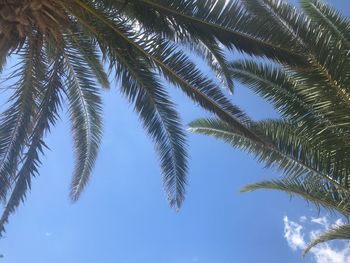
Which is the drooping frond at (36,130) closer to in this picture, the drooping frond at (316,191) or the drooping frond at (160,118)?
the drooping frond at (160,118)

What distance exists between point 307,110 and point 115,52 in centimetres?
305

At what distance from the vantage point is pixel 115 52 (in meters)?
7.56

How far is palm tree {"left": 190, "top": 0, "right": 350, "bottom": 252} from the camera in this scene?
19.1 ft

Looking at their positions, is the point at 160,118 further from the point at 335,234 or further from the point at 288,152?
the point at 335,234

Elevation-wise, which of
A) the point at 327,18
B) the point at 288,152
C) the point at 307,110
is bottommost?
the point at 288,152

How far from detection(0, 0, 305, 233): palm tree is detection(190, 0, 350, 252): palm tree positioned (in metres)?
0.35

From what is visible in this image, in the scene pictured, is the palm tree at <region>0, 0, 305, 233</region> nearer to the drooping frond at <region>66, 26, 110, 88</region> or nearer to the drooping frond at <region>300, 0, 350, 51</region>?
the drooping frond at <region>66, 26, 110, 88</region>

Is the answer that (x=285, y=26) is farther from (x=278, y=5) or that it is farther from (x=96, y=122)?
(x=96, y=122)

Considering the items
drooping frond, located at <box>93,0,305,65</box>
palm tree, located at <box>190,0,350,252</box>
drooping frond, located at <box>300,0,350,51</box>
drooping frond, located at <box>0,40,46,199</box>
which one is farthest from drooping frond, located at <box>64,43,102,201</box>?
drooping frond, located at <box>300,0,350,51</box>

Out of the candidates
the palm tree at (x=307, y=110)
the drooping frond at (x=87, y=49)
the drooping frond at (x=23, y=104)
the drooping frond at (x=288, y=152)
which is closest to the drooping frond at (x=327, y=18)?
the palm tree at (x=307, y=110)

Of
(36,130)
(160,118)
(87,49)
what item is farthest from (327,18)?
(36,130)

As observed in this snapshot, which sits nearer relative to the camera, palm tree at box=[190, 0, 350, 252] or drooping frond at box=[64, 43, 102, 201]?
palm tree at box=[190, 0, 350, 252]

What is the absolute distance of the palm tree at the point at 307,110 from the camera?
5816mm

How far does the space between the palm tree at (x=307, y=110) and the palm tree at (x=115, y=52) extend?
0.35m
